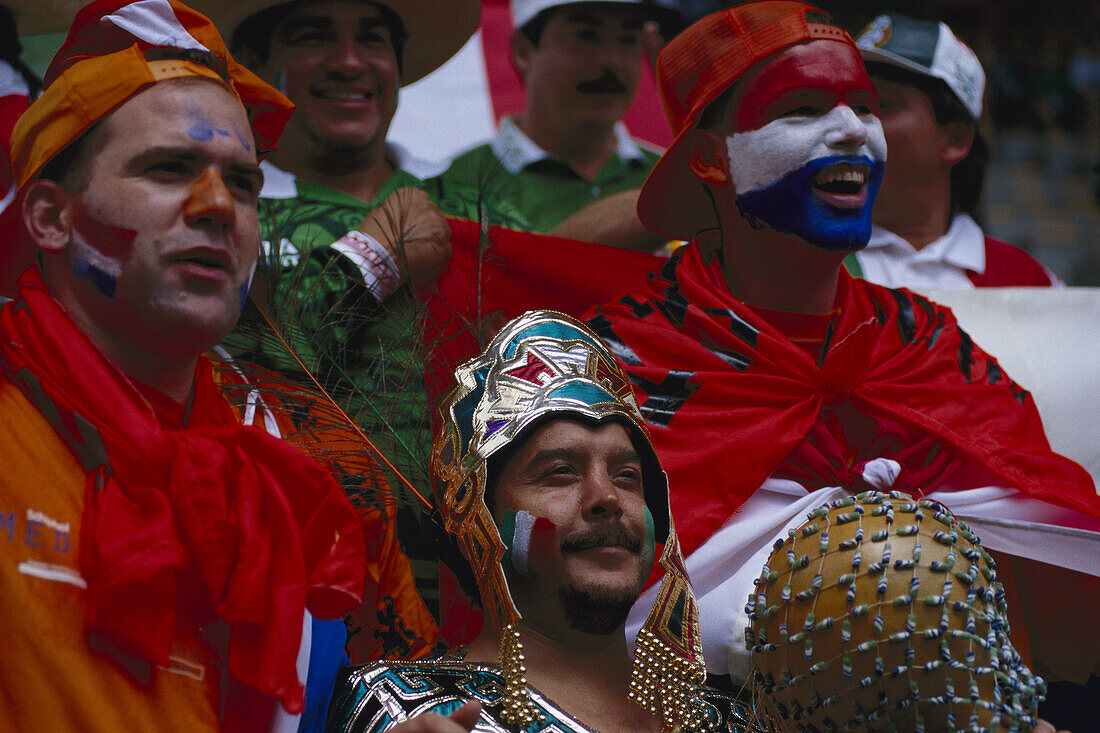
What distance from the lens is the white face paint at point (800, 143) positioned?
3.73 m

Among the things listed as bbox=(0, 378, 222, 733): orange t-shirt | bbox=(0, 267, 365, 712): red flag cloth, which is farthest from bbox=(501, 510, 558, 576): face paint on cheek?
bbox=(0, 378, 222, 733): orange t-shirt

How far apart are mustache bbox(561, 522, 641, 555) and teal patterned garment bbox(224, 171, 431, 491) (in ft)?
1.71

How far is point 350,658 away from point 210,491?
2.68ft

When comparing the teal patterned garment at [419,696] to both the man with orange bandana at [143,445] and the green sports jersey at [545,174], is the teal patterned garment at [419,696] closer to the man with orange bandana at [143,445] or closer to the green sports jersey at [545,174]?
the man with orange bandana at [143,445]

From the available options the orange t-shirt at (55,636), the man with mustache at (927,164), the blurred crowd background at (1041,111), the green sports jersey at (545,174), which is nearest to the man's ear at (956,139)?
the man with mustache at (927,164)

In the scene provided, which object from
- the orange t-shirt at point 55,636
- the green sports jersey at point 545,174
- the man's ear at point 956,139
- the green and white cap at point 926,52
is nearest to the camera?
the orange t-shirt at point 55,636

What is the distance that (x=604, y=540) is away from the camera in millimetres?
3137

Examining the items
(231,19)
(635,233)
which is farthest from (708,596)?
(231,19)

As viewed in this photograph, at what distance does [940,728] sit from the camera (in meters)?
2.70

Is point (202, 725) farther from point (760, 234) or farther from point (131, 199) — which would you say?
point (760, 234)

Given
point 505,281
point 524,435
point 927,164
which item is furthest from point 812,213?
point 927,164

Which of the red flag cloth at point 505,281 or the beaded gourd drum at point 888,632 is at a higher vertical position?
the red flag cloth at point 505,281

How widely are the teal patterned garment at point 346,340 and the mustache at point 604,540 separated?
52cm

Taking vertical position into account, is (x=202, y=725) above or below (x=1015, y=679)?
below
